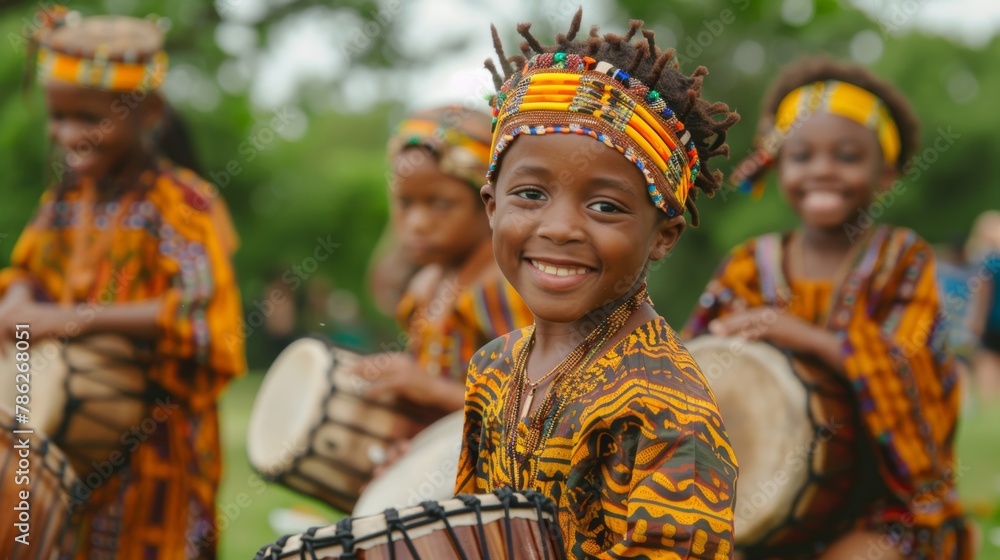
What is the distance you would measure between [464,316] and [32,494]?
174 cm

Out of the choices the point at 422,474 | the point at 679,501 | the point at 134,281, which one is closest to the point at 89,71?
the point at 134,281

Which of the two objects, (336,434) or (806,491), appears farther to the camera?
(336,434)

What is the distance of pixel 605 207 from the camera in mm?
2180

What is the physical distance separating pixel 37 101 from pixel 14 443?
303 inches

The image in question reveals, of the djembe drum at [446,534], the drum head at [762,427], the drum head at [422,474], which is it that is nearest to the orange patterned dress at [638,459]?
the djembe drum at [446,534]

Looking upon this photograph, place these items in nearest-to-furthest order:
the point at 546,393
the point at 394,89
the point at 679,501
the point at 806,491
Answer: the point at 679,501
the point at 546,393
the point at 806,491
the point at 394,89

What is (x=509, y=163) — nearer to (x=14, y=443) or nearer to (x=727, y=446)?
(x=727, y=446)

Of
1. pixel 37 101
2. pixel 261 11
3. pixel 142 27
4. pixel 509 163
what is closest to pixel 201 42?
pixel 261 11

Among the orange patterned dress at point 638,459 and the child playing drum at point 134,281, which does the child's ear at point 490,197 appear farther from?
the child playing drum at point 134,281

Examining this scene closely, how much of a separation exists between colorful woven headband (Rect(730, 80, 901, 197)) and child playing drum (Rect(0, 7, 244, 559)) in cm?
212

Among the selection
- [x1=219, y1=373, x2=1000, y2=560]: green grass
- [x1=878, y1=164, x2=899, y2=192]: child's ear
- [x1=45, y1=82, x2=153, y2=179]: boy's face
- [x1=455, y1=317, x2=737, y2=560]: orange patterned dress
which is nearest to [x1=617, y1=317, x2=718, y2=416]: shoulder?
[x1=455, y1=317, x2=737, y2=560]: orange patterned dress

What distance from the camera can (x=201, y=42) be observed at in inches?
450

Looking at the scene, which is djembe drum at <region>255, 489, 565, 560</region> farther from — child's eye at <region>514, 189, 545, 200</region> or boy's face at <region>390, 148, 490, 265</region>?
boy's face at <region>390, 148, 490, 265</region>

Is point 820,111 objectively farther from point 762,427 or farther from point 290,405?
point 290,405
